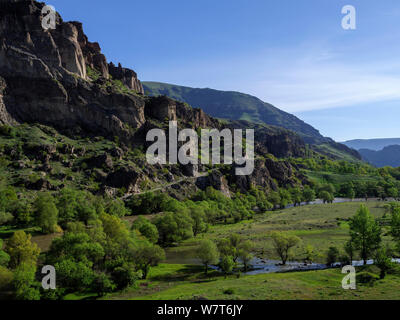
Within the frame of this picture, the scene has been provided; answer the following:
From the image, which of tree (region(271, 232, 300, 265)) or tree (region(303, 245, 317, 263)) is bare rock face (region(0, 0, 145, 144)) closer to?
tree (region(271, 232, 300, 265))

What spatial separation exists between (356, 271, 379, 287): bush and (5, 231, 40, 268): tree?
2537 inches

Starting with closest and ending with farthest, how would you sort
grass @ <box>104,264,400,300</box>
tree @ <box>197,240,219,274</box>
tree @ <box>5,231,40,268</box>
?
grass @ <box>104,264,400,300</box>
tree @ <box>5,231,40,268</box>
tree @ <box>197,240,219,274</box>

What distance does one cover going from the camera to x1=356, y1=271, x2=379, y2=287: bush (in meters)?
52.3

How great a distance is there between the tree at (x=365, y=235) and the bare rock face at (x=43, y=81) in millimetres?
163758

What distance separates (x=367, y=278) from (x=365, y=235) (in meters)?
14.8

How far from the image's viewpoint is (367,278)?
54562mm

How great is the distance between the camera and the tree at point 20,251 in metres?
55.8

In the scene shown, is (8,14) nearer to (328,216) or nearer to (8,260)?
(8,260)

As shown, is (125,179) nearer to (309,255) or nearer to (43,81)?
(43,81)

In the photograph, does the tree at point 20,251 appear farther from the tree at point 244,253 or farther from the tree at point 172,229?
the tree at point 244,253

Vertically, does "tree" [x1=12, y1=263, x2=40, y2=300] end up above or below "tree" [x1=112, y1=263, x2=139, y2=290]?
above

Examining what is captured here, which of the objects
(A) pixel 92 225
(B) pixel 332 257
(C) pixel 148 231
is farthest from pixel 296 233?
(A) pixel 92 225

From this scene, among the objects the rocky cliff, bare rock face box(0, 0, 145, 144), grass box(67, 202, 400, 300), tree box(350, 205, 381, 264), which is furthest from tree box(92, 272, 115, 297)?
bare rock face box(0, 0, 145, 144)
